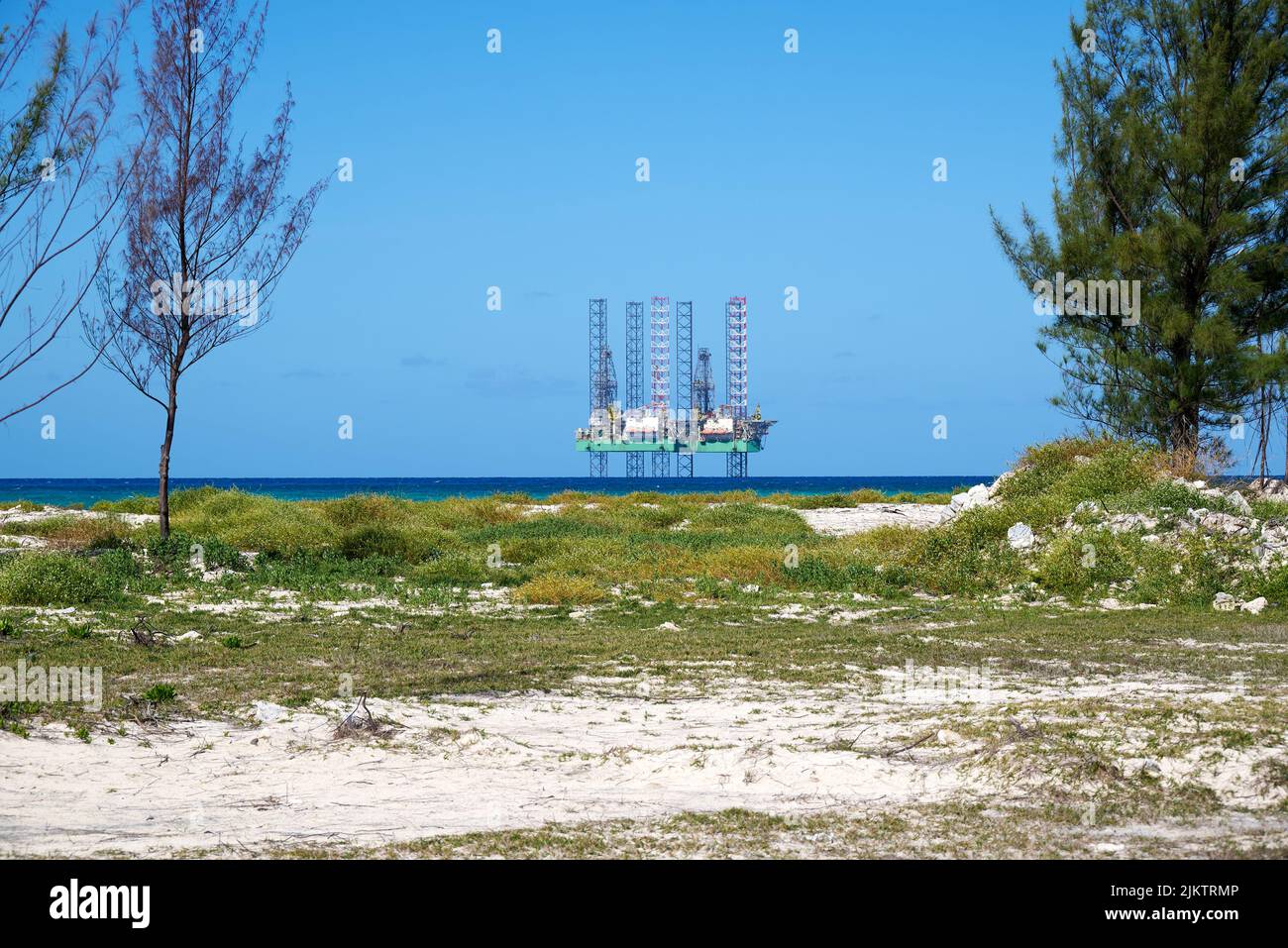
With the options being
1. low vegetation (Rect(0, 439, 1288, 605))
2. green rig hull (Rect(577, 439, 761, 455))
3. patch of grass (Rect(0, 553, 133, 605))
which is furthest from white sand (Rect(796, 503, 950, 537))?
green rig hull (Rect(577, 439, 761, 455))

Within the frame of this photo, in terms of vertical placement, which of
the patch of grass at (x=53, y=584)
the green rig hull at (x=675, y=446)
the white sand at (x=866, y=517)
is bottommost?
the patch of grass at (x=53, y=584)

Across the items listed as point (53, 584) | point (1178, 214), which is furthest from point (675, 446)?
point (53, 584)

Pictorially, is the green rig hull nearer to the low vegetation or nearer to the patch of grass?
the low vegetation

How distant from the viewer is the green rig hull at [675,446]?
9194 centimetres

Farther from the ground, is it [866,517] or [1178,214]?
[1178,214]

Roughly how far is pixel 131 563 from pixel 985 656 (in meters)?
12.6

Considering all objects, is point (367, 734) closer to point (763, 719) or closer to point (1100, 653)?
point (763, 719)

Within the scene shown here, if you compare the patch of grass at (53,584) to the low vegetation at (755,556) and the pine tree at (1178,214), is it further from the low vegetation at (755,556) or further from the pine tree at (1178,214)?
the pine tree at (1178,214)

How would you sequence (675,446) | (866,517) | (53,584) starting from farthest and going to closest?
(675,446) → (866,517) → (53,584)

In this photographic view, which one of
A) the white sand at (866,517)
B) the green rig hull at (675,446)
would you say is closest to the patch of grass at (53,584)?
the white sand at (866,517)

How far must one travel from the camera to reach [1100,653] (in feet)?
37.4

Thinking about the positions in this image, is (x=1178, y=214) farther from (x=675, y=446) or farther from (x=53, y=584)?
(x=675, y=446)

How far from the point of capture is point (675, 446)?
93.6 meters
